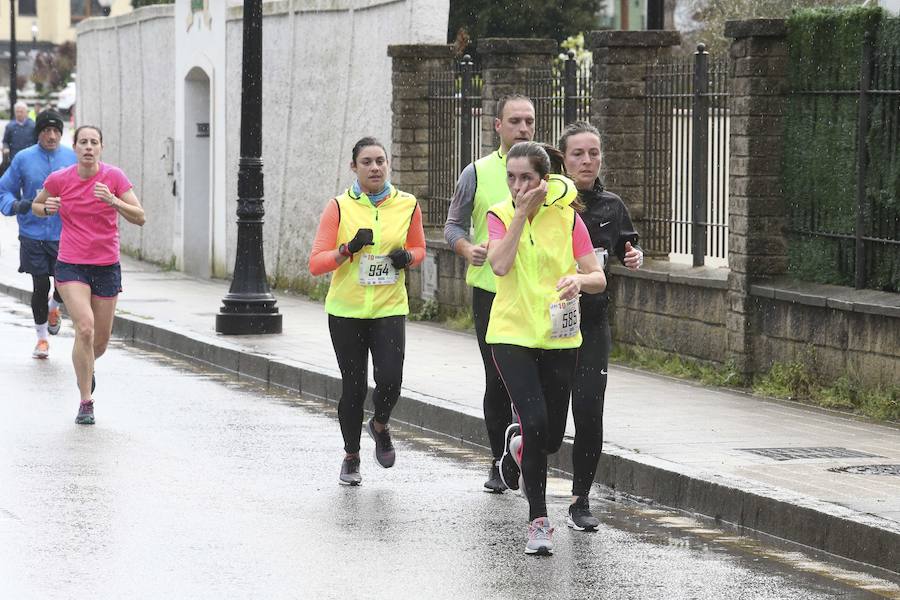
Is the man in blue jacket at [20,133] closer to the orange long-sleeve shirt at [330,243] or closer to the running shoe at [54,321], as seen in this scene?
the running shoe at [54,321]

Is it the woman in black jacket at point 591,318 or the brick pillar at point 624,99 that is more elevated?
the brick pillar at point 624,99

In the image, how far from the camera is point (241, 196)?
17.4 metres

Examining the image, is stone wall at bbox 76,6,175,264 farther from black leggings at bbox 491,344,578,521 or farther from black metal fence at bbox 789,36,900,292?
black leggings at bbox 491,344,578,521

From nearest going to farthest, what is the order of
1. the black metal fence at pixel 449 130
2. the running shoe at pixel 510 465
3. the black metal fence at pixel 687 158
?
the running shoe at pixel 510 465
the black metal fence at pixel 687 158
the black metal fence at pixel 449 130

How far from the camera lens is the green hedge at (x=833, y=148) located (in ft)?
40.2

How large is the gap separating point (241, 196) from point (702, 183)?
485cm

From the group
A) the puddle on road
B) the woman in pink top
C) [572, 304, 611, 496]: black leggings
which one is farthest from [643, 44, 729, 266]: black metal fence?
[572, 304, 611, 496]: black leggings

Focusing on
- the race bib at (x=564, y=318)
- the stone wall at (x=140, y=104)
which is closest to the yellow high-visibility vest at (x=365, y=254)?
the race bib at (x=564, y=318)

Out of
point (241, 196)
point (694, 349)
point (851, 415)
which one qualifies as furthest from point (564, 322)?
point (241, 196)

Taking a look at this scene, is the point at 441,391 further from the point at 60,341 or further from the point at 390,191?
the point at 60,341

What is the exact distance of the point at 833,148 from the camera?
1284 cm

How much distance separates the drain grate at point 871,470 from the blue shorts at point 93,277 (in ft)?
16.1

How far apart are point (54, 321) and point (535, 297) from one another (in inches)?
403

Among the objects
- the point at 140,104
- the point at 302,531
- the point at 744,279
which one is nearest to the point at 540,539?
the point at 302,531
